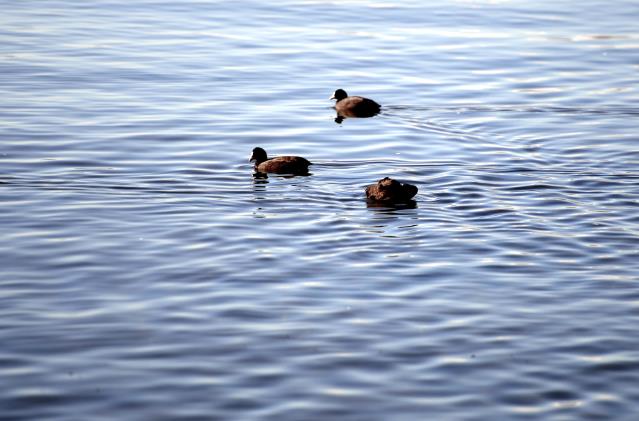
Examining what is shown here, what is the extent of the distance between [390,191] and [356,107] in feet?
24.4

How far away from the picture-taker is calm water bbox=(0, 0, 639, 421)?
36.3 feet

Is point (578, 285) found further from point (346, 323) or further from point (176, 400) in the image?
point (176, 400)

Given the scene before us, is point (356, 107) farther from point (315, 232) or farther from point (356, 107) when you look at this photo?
point (315, 232)

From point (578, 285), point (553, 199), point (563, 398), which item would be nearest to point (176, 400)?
point (563, 398)

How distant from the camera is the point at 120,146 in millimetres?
21234

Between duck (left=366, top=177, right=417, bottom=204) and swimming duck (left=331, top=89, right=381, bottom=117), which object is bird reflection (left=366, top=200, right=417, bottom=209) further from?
swimming duck (left=331, top=89, right=381, bottom=117)

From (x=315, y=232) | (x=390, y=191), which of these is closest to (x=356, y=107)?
(x=390, y=191)

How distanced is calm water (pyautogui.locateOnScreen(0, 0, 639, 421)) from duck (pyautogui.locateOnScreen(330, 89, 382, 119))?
219mm

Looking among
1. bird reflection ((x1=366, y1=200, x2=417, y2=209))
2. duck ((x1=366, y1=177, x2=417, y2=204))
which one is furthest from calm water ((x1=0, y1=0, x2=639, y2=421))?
duck ((x1=366, y1=177, x2=417, y2=204))

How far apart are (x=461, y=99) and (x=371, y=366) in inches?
594

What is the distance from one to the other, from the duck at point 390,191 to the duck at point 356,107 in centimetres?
670

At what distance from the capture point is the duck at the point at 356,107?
79.7 feet

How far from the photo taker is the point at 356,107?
24.3 m

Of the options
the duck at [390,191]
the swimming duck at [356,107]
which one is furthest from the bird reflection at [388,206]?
the swimming duck at [356,107]
